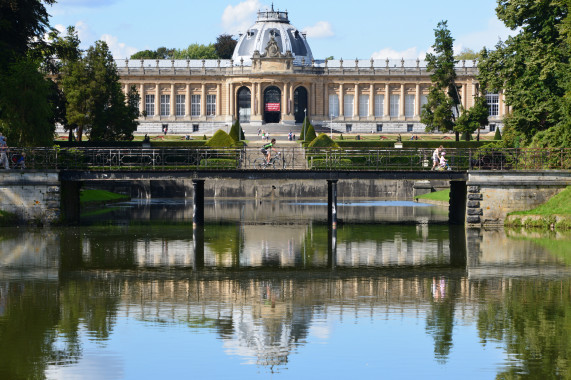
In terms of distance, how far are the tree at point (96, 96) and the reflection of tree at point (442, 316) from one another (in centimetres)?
5430

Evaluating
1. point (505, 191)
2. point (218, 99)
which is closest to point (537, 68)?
point (505, 191)

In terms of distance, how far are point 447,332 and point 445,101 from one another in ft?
245

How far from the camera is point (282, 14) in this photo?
140 metres

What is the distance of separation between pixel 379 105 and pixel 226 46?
26366 mm

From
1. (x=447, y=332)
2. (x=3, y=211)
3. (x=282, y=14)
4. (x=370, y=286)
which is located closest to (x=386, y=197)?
(x=3, y=211)

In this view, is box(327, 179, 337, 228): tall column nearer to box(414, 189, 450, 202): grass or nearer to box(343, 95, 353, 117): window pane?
box(414, 189, 450, 202): grass

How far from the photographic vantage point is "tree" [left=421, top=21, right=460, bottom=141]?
3629 inches

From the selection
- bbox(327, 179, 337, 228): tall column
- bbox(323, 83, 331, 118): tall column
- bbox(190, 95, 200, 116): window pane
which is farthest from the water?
bbox(190, 95, 200, 116): window pane

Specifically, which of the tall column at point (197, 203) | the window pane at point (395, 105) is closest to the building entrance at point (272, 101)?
the window pane at point (395, 105)

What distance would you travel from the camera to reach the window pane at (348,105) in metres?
139

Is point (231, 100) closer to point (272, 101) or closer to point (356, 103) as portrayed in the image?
point (272, 101)

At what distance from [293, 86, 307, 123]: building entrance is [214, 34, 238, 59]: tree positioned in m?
19.0

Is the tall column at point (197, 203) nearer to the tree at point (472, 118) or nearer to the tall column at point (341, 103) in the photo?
the tree at point (472, 118)

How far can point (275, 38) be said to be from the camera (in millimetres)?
134625
